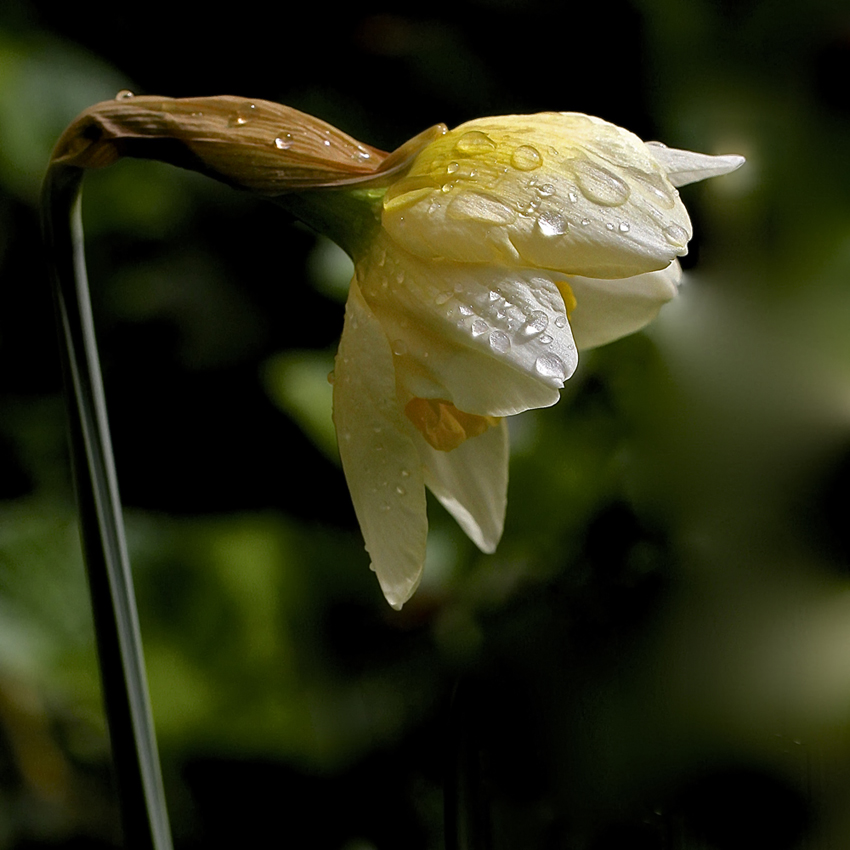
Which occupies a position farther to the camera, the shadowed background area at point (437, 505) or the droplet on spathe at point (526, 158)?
the shadowed background area at point (437, 505)

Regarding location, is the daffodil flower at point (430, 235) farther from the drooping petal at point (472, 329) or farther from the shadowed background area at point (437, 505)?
the shadowed background area at point (437, 505)

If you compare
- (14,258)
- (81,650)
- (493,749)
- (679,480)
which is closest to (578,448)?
(679,480)

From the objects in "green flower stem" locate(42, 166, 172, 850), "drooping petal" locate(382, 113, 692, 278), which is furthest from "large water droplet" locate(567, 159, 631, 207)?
"green flower stem" locate(42, 166, 172, 850)

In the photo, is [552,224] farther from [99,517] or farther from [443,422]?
[99,517]

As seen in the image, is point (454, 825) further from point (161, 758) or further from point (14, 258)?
point (14, 258)

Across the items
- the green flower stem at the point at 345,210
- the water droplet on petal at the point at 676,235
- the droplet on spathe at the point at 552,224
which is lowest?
the green flower stem at the point at 345,210

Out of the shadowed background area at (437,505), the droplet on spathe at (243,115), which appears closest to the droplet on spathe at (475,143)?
the droplet on spathe at (243,115)
